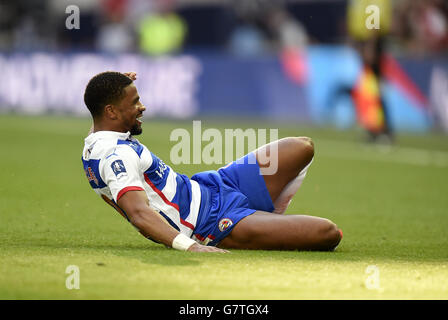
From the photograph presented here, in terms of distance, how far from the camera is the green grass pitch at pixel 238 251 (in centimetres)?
529

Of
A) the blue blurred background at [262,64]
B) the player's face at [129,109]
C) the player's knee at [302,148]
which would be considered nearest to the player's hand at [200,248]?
the player's face at [129,109]

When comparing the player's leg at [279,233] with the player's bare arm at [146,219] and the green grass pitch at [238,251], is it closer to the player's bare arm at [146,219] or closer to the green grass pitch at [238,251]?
the green grass pitch at [238,251]

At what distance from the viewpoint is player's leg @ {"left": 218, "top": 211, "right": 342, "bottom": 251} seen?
266 inches

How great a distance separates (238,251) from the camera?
670cm

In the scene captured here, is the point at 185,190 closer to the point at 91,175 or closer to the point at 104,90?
the point at 91,175

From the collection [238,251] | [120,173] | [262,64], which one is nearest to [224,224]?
[238,251]

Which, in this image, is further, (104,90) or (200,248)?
(104,90)

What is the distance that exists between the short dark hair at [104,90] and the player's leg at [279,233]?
4.47 feet

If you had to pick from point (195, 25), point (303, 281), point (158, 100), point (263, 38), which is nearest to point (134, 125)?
point (303, 281)

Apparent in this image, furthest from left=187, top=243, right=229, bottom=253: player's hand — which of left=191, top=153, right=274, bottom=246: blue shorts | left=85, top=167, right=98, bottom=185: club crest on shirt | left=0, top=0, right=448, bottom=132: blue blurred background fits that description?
left=0, top=0, right=448, bottom=132: blue blurred background

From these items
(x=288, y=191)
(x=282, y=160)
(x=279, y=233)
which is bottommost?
(x=279, y=233)

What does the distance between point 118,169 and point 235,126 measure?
13.9m

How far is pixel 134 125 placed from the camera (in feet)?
21.8

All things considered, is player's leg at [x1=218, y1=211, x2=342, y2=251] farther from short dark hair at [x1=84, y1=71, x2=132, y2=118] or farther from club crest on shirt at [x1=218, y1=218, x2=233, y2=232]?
short dark hair at [x1=84, y1=71, x2=132, y2=118]
